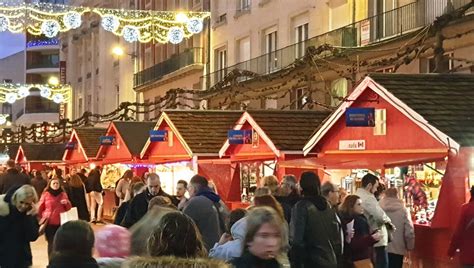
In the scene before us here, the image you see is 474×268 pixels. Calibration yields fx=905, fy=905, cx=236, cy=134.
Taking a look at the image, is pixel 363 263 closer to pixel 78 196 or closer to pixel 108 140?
pixel 78 196

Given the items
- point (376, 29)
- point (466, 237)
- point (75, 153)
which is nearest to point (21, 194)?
point (466, 237)

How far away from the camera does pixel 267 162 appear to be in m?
19.4

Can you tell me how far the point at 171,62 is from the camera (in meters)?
42.1

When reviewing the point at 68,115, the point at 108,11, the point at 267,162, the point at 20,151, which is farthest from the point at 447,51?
the point at 68,115

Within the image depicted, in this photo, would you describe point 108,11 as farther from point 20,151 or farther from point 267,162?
point 20,151

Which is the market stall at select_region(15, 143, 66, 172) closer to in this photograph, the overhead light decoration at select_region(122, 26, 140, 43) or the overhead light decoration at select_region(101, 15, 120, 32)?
the overhead light decoration at select_region(122, 26, 140, 43)

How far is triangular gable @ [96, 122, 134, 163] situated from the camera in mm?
27453

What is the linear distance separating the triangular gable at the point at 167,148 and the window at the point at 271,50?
746 centimetres

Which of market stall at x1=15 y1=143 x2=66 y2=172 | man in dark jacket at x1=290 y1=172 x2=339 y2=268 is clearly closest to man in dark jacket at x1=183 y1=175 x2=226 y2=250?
man in dark jacket at x1=290 y1=172 x2=339 y2=268

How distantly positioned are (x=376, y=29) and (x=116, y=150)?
9331 millimetres

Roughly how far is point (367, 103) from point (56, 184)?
5.18 metres

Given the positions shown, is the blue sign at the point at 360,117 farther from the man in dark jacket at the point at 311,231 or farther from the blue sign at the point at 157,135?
the blue sign at the point at 157,135

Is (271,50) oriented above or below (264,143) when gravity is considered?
above

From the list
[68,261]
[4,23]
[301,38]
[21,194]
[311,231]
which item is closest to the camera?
[68,261]
